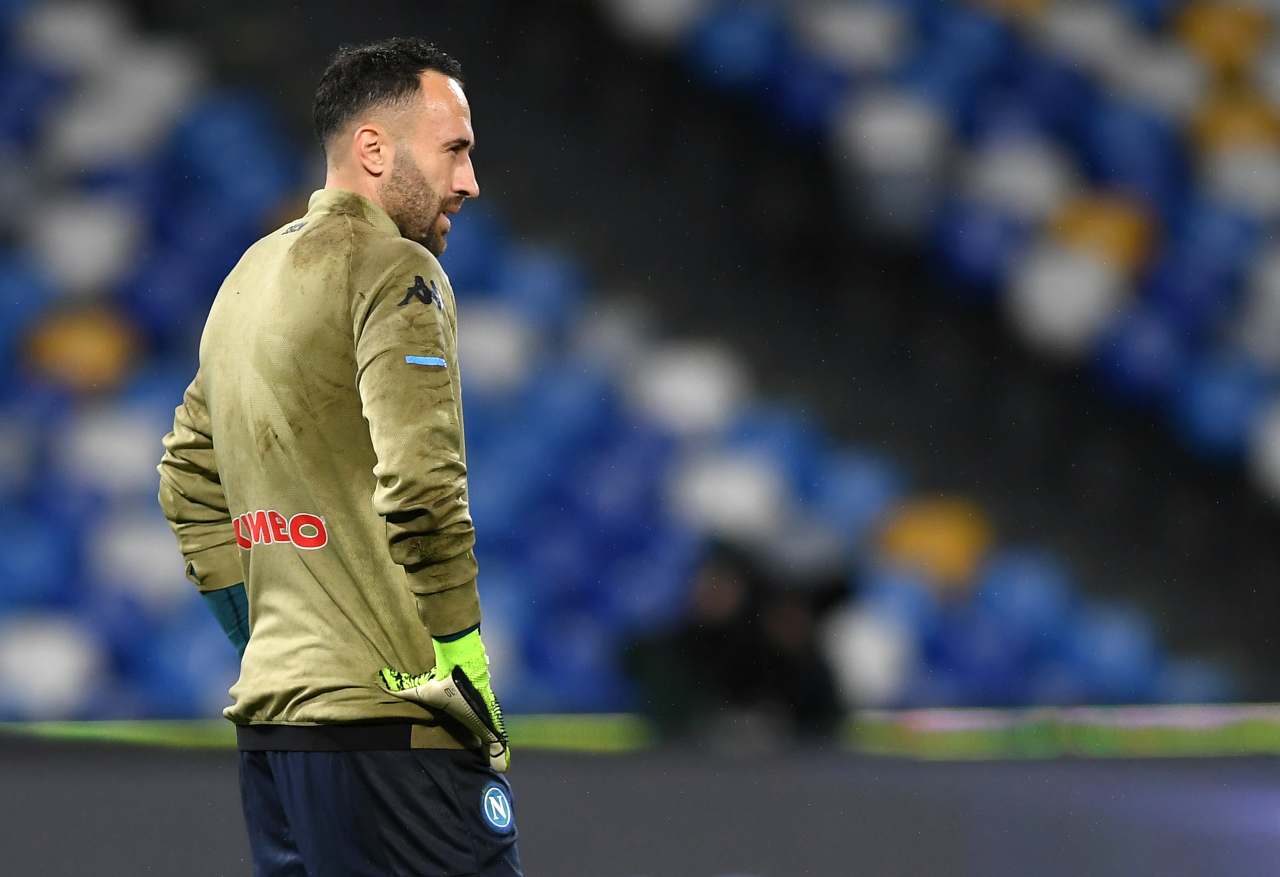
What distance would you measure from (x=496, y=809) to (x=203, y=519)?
44 cm

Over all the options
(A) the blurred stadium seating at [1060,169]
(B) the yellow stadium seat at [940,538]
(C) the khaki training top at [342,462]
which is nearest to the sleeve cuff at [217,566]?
(C) the khaki training top at [342,462]

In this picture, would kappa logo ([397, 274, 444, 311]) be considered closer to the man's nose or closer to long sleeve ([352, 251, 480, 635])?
long sleeve ([352, 251, 480, 635])

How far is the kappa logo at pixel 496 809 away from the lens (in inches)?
55.7

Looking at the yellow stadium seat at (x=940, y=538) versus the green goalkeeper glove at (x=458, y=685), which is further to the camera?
the yellow stadium seat at (x=940, y=538)

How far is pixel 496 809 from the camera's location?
1.43 metres

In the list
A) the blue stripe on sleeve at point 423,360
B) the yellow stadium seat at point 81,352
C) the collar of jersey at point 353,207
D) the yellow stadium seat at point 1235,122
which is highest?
the yellow stadium seat at point 1235,122

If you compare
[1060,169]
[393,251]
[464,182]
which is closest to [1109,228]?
[1060,169]

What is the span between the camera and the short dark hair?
1478 mm

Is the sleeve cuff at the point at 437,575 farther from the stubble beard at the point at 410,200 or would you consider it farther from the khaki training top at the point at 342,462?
the stubble beard at the point at 410,200

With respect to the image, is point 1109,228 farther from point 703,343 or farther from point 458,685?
point 458,685

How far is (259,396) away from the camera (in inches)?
56.2

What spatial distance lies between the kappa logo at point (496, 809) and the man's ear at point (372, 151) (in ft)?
1.80

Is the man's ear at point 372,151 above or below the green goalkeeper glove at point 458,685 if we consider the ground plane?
above

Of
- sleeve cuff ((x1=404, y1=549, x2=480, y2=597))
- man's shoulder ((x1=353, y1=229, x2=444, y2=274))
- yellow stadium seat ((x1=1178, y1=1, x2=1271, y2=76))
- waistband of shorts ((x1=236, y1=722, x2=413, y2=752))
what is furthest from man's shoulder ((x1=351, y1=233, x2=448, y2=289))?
yellow stadium seat ((x1=1178, y1=1, x2=1271, y2=76))
